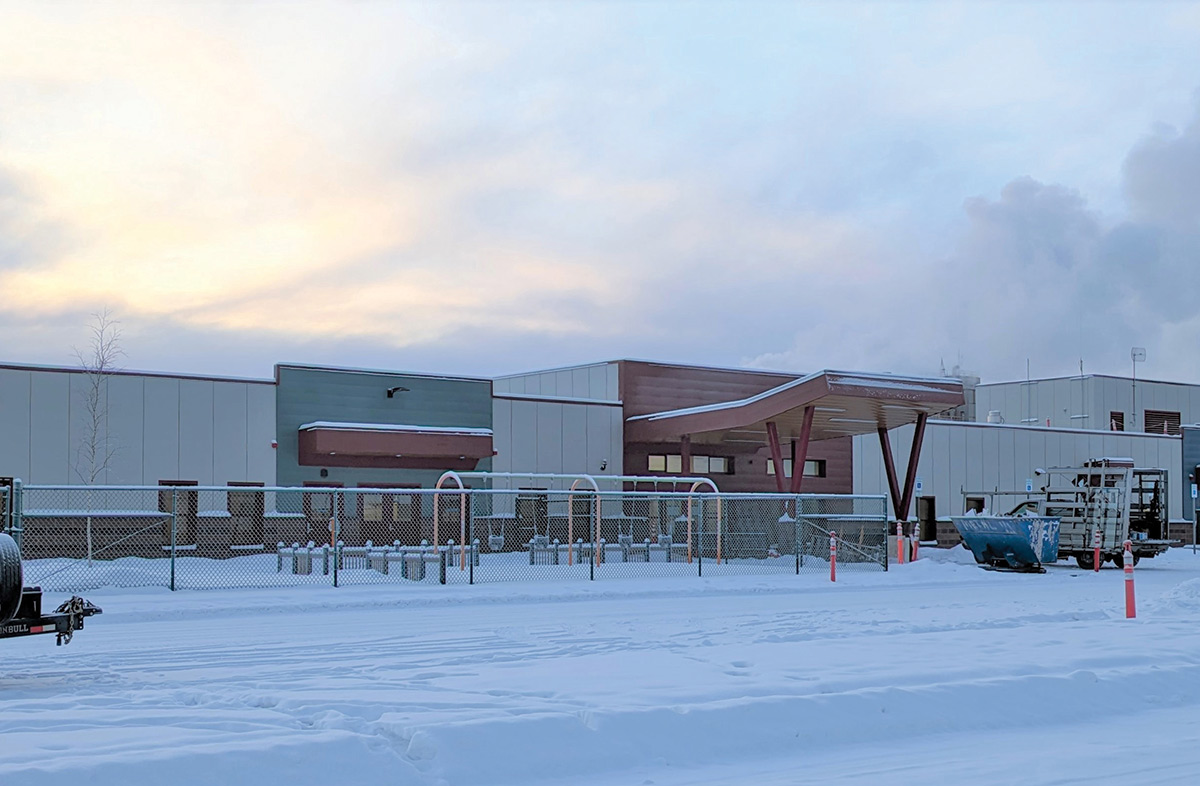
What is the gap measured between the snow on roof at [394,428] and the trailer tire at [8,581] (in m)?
25.2

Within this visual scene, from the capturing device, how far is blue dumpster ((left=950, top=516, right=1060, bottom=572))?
3203 cm

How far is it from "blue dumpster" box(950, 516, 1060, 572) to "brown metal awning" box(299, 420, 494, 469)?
1536 cm

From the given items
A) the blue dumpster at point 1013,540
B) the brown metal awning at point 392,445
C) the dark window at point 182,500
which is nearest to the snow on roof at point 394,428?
the brown metal awning at point 392,445

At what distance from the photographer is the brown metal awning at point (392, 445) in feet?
120

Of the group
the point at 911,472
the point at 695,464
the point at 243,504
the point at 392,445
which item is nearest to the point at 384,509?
the point at 392,445

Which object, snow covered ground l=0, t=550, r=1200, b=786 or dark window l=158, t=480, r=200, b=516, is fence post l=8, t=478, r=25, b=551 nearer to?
snow covered ground l=0, t=550, r=1200, b=786


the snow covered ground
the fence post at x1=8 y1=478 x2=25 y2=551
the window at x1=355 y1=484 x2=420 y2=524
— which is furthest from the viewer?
the window at x1=355 y1=484 x2=420 y2=524

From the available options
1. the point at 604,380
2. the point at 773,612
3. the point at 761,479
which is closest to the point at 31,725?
the point at 773,612

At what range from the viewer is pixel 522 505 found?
3931 centimetres

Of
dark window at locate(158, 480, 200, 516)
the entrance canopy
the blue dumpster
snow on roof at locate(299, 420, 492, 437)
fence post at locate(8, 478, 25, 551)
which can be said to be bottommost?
the blue dumpster

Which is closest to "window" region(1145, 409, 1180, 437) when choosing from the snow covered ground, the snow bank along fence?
the snow bank along fence

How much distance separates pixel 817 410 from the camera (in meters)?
38.2

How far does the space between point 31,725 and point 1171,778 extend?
308 inches

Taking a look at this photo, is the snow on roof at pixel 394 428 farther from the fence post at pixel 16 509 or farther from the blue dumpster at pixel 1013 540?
the fence post at pixel 16 509
